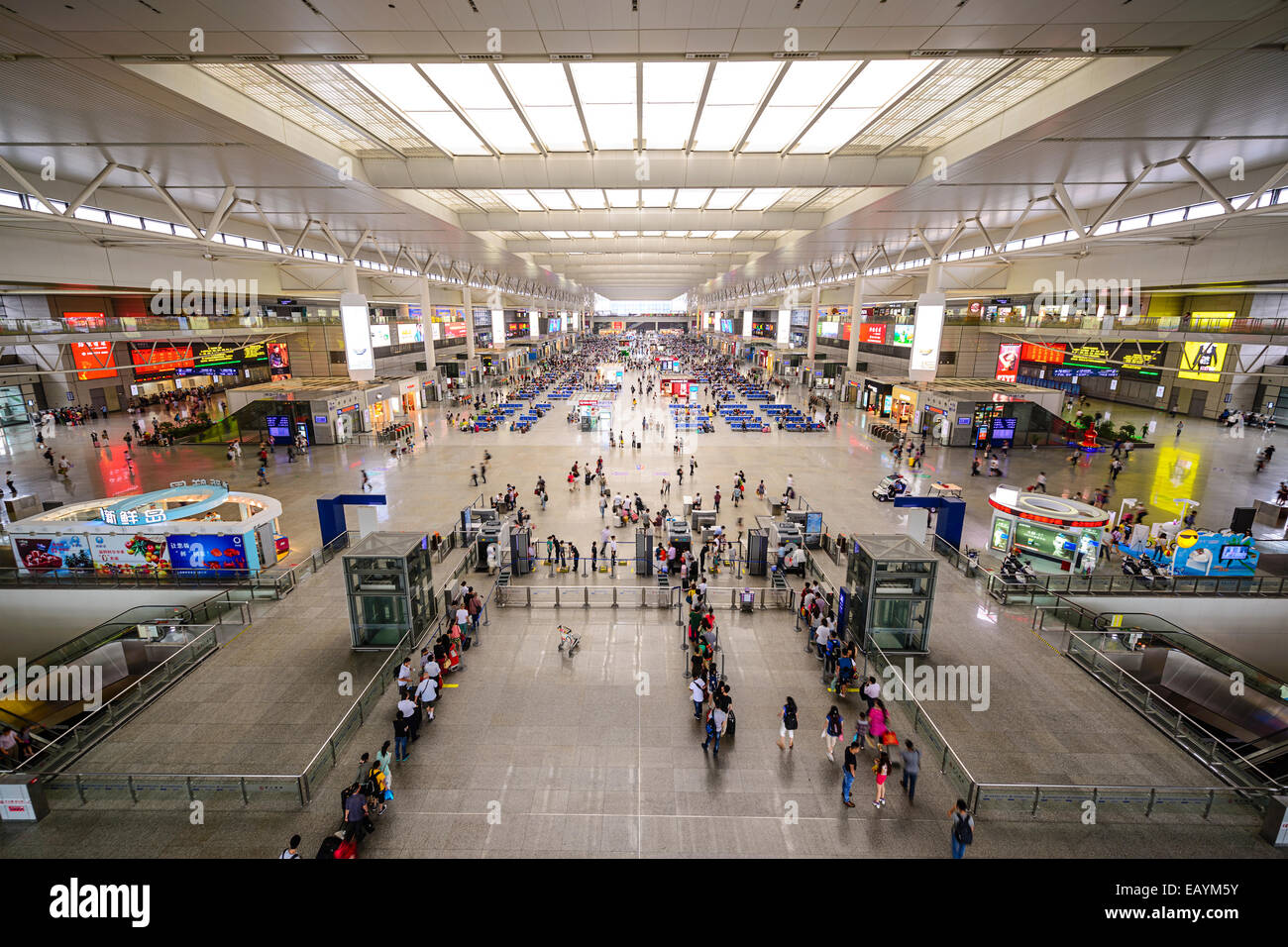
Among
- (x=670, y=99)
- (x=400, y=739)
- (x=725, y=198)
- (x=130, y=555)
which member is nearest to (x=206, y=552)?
(x=130, y=555)

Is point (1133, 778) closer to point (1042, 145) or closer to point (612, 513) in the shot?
point (1042, 145)

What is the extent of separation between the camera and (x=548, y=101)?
1235 cm

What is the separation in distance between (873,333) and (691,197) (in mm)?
28161

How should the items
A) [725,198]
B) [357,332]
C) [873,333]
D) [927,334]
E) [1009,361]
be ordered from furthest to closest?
[873,333] → [1009,361] → [927,334] → [357,332] → [725,198]

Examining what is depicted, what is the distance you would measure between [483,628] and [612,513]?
8.19 metres

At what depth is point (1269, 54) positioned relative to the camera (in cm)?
768

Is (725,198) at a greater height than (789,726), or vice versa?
(725,198)

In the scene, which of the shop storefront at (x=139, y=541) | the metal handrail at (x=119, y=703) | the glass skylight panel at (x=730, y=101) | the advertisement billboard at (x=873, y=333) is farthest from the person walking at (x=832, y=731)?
the advertisement billboard at (x=873, y=333)

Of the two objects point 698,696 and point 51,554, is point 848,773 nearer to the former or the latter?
point 698,696

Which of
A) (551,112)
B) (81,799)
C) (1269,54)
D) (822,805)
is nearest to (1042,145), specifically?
(1269,54)

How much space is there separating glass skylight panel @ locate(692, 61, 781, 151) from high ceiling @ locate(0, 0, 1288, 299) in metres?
0.09

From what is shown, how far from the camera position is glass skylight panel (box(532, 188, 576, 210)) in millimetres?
21172

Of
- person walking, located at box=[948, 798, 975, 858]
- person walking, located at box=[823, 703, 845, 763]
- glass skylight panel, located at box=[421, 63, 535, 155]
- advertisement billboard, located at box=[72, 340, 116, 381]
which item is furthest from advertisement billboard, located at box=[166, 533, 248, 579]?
person walking, located at box=[948, 798, 975, 858]

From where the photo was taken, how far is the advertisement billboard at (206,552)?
14336 mm
